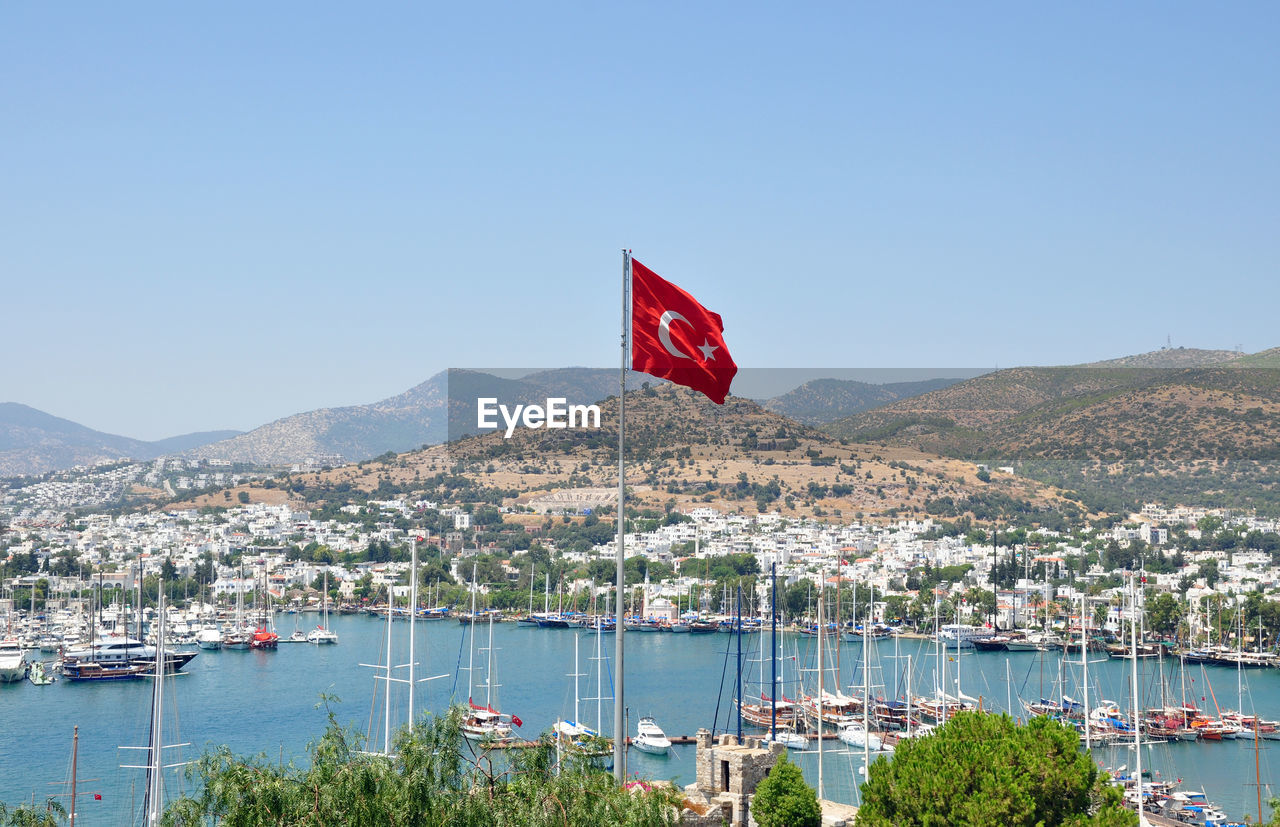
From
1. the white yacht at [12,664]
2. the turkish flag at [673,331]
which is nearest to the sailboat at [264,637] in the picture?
the white yacht at [12,664]

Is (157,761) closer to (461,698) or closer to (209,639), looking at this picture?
(461,698)

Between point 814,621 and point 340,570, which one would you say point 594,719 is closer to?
point 814,621

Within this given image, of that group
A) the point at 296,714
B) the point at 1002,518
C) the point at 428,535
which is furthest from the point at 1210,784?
the point at 428,535

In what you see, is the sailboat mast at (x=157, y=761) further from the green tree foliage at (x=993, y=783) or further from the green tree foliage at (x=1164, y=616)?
the green tree foliage at (x=1164, y=616)

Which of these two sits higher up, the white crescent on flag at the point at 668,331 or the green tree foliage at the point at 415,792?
the white crescent on flag at the point at 668,331

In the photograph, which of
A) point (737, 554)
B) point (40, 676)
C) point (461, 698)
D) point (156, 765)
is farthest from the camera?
point (737, 554)

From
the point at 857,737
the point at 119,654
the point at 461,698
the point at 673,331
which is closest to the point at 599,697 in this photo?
the point at 857,737
